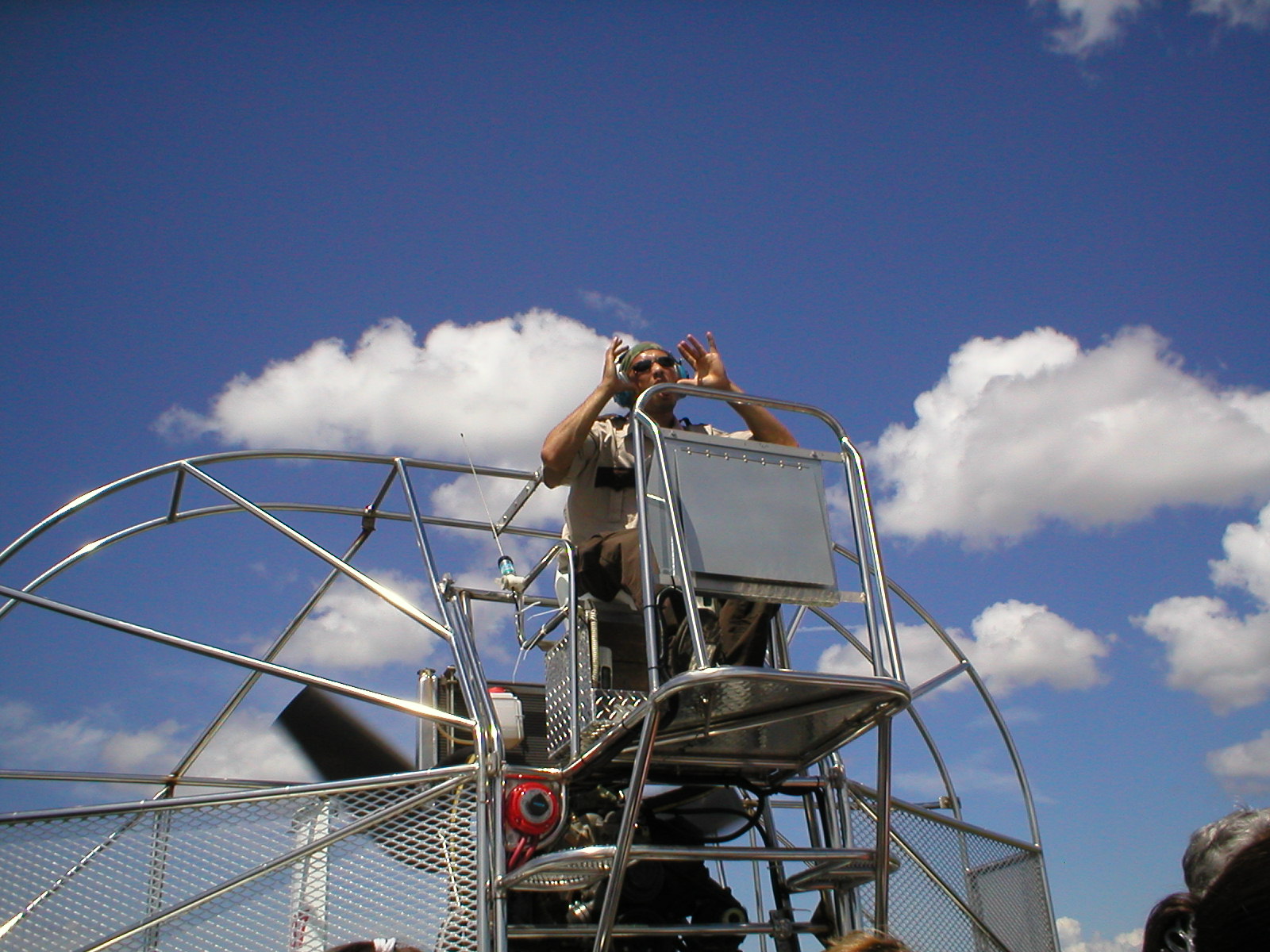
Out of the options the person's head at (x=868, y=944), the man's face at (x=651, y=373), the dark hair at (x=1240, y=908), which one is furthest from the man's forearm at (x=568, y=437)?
the dark hair at (x=1240, y=908)

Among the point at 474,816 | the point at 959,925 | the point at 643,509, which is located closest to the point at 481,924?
the point at 474,816

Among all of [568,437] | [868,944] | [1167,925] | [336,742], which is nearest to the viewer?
[1167,925]

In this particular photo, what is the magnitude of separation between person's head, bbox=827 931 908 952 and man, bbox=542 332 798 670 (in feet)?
7.33

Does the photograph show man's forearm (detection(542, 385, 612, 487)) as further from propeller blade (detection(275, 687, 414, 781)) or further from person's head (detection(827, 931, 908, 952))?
person's head (detection(827, 931, 908, 952))

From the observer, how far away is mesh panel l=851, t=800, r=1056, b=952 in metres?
6.25

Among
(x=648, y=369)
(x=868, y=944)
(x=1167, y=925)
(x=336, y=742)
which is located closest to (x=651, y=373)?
(x=648, y=369)

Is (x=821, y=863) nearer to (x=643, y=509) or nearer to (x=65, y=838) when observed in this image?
(x=643, y=509)

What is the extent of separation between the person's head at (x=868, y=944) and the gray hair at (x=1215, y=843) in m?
0.83

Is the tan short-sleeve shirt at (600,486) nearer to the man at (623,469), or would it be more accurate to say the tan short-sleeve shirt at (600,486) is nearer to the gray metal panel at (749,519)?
the man at (623,469)

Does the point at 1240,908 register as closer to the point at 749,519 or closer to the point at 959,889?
the point at 749,519

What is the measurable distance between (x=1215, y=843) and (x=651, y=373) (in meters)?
3.75

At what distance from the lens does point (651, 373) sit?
5938 millimetres

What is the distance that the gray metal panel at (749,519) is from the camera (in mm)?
4727

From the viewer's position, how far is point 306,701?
23.2ft
